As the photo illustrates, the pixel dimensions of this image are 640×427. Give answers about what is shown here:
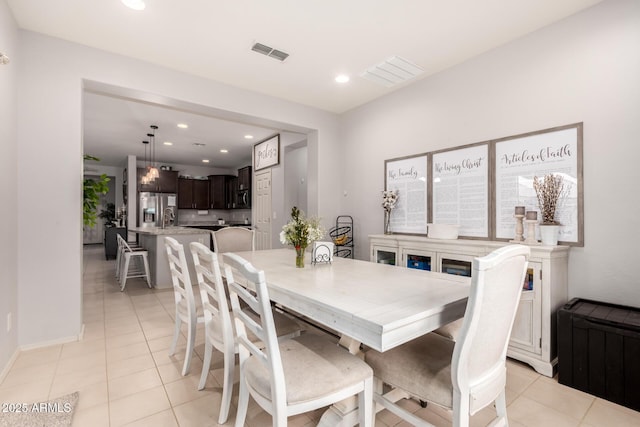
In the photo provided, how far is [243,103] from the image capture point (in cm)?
371

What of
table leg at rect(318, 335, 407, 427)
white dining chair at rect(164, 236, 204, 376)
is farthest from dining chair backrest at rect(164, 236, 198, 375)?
table leg at rect(318, 335, 407, 427)

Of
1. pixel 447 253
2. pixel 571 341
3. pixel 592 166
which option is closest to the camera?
pixel 571 341

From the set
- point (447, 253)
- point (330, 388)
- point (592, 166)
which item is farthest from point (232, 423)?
point (592, 166)

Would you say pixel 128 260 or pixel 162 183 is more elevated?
pixel 162 183

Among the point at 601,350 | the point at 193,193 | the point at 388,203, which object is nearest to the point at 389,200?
the point at 388,203

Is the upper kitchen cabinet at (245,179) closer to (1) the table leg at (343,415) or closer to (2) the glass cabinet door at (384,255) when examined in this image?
(2) the glass cabinet door at (384,255)

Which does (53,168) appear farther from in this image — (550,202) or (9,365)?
(550,202)

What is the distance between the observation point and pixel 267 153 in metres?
6.12

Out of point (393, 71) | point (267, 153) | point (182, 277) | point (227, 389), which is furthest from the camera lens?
point (267, 153)

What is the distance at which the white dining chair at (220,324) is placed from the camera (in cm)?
161

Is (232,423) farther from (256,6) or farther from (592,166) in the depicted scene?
(592,166)

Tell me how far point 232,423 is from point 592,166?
302cm

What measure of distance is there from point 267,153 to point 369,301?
5.21m

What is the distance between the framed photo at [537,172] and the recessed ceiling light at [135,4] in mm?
3170
